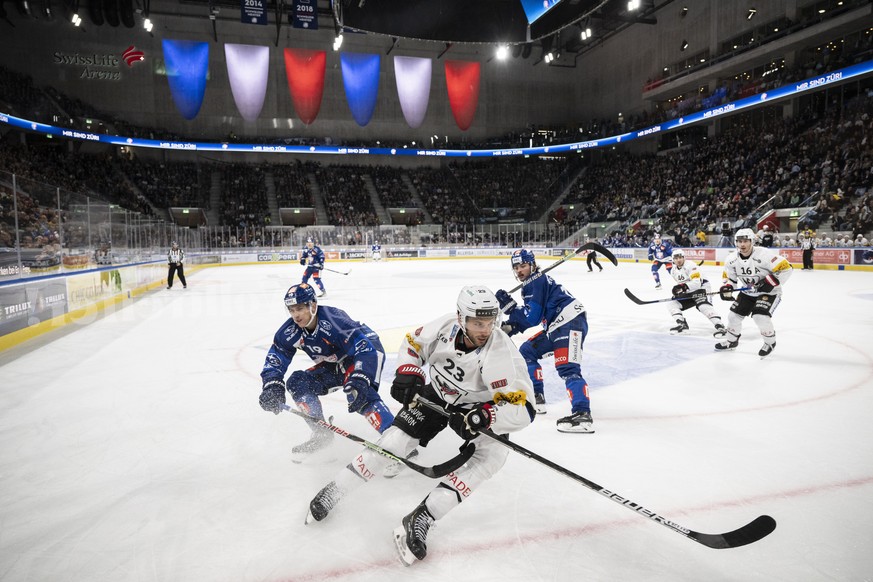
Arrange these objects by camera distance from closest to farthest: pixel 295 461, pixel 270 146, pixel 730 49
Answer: pixel 295 461 < pixel 730 49 < pixel 270 146

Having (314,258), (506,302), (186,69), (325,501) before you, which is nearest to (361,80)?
(186,69)

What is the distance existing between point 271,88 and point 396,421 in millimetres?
32408

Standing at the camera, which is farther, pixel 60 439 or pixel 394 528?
pixel 60 439

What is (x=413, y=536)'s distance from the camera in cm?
206

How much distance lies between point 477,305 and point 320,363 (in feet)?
5.15

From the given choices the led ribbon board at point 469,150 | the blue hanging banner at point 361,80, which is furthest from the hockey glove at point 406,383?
the led ribbon board at point 469,150

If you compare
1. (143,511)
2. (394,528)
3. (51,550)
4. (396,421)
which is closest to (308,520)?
(394,528)

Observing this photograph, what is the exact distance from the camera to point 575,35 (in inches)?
1325

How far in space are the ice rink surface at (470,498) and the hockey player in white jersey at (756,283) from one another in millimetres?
314

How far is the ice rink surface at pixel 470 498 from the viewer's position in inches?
80.8

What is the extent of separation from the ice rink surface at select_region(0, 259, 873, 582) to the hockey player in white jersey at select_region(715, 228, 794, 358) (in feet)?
1.03

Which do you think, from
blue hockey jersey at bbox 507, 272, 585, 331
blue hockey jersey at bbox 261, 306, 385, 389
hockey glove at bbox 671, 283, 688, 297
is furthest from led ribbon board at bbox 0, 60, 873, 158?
blue hockey jersey at bbox 261, 306, 385, 389

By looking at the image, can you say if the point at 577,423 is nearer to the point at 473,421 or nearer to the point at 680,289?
the point at 473,421

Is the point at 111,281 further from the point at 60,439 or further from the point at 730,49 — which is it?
the point at 730,49
